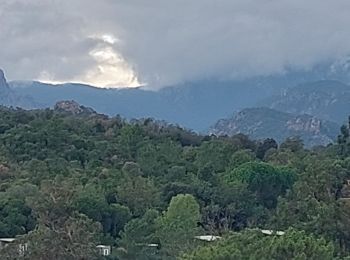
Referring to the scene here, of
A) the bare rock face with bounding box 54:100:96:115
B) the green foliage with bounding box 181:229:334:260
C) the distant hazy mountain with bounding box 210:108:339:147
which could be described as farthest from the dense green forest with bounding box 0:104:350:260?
the distant hazy mountain with bounding box 210:108:339:147

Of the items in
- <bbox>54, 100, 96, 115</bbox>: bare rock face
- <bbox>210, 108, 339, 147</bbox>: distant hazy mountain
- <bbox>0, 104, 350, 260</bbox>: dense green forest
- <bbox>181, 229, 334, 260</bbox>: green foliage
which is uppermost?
<bbox>210, 108, 339, 147</bbox>: distant hazy mountain

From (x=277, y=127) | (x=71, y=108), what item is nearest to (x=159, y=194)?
(x=71, y=108)

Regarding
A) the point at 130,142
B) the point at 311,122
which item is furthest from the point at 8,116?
the point at 311,122

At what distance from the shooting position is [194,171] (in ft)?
210

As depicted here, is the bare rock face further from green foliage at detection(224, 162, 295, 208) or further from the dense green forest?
green foliage at detection(224, 162, 295, 208)

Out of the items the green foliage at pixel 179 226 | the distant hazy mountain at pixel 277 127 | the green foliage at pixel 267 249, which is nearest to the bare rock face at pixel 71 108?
the distant hazy mountain at pixel 277 127

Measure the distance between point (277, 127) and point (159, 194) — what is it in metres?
123

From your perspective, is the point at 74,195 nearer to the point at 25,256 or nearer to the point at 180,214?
the point at 180,214

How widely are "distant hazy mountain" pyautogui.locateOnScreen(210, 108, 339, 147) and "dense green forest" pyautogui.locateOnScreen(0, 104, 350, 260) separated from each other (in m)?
82.8

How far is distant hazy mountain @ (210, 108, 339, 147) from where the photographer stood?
163 m

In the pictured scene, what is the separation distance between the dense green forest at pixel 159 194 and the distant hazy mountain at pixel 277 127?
3259 inches

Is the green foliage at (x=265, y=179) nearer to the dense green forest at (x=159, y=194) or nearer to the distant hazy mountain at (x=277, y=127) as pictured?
the dense green forest at (x=159, y=194)

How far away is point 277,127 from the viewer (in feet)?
577

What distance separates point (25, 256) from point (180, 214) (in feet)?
35.2
